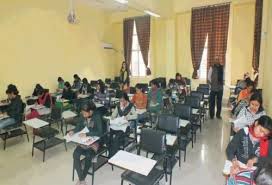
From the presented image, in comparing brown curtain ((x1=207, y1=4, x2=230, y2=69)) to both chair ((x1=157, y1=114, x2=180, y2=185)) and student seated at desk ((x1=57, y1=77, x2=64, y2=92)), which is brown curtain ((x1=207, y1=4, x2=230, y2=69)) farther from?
student seated at desk ((x1=57, y1=77, x2=64, y2=92))

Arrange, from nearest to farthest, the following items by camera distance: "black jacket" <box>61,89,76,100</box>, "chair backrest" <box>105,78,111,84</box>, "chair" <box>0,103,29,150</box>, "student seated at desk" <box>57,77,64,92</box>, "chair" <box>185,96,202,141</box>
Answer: "chair" <box>0,103,29,150</box> < "chair" <box>185,96,202,141</box> < "black jacket" <box>61,89,76,100</box> < "student seated at desk" <box>57,77,64,92</box> < "chair backrest" <box>105,78,111,84</box>

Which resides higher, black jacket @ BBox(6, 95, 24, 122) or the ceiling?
the ceiling

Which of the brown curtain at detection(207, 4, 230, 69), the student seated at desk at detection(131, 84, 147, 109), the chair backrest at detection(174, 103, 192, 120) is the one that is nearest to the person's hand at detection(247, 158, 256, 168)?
the chair backrest at detection(174, 103, 192, 120)

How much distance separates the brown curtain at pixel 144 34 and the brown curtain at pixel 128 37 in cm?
40

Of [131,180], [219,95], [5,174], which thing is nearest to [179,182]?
[131,180]

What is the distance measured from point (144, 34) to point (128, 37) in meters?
0.94

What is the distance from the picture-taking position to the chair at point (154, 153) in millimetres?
3006

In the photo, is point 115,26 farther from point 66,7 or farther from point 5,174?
point 5,174

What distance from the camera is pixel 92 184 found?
3740mm

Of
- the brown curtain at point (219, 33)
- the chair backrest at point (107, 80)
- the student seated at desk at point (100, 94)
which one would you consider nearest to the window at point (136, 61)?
the chair backrest at point (107, 80)

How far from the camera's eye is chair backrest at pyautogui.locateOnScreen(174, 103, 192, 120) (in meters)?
4.89

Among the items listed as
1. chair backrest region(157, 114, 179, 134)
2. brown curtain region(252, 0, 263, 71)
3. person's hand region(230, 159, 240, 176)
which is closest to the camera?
person's hand region(230, 159, 240, 176)

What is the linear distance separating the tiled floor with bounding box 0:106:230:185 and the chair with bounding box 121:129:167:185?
77 centimetres

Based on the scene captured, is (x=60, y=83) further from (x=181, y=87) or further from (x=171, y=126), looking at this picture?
(x=171, y=126)
